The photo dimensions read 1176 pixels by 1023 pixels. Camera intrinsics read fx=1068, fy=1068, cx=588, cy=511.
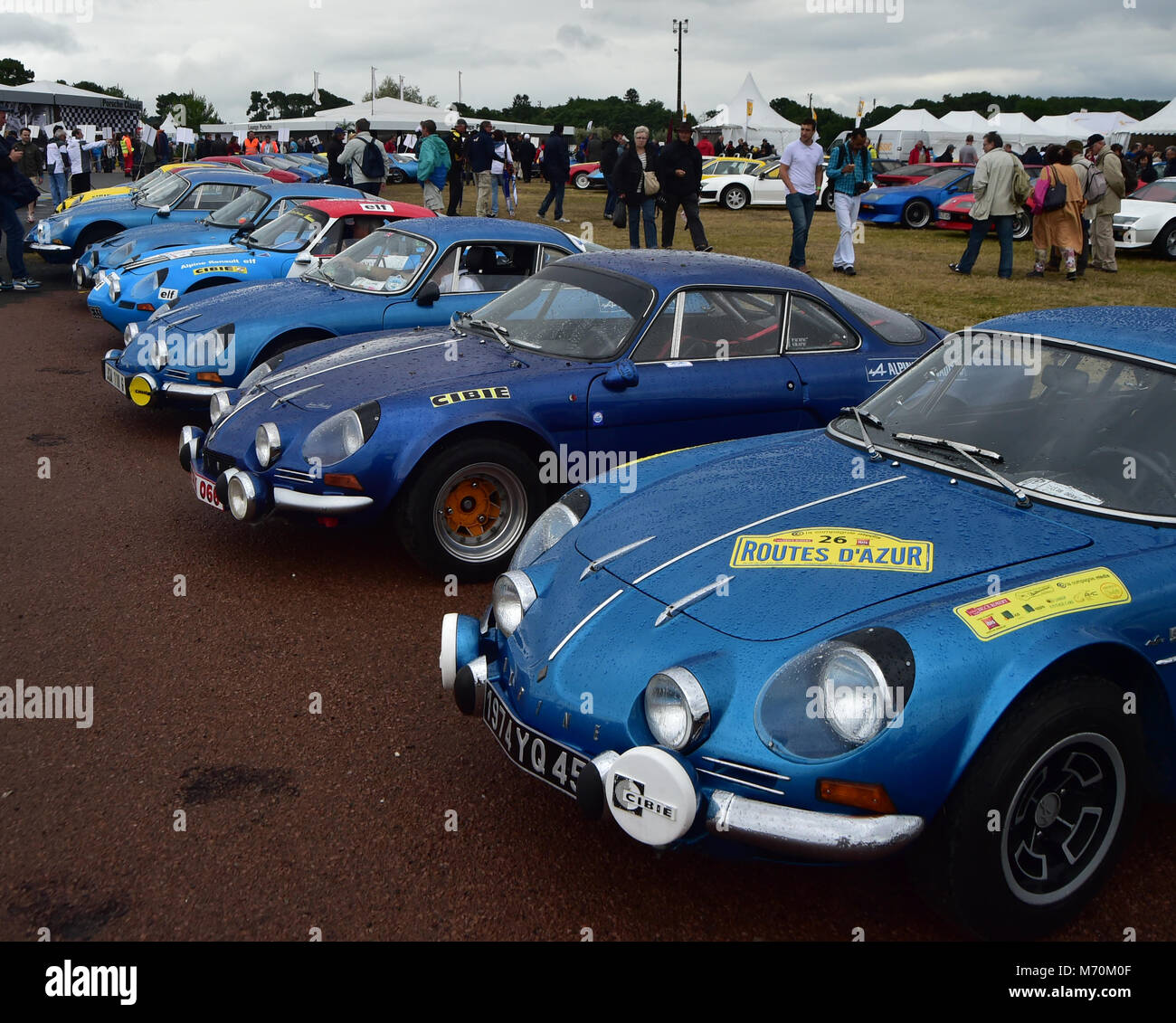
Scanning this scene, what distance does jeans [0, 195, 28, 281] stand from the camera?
1275 cm

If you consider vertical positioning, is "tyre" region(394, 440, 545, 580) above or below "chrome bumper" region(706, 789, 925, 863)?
above

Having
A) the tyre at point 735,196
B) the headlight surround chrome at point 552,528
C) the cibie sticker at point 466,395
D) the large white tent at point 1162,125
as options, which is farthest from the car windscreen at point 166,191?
the large white tent at point 1162,125

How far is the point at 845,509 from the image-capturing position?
10.4ft

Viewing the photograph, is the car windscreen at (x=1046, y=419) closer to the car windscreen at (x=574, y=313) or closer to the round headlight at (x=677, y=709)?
the round headlight at (x=677, y=709)

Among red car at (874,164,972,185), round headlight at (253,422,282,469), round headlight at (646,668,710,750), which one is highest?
red car at (874,164,972,185)

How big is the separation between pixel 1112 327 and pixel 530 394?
2.43 meters

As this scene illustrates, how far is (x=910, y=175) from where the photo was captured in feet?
75.8

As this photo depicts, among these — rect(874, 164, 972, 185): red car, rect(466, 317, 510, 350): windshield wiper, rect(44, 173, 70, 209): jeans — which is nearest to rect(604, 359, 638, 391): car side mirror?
rect(466, 317, 510, 350): windshield wiper

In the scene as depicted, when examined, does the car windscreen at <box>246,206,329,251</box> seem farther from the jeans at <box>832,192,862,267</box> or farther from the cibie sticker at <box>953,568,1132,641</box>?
the cibie sticker at <box>953,568,1132,641</box>

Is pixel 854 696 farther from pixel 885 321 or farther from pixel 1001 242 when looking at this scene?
pixel 1001 242

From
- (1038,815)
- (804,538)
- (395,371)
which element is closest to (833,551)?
(804,538)

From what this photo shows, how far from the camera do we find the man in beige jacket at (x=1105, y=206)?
13508mm

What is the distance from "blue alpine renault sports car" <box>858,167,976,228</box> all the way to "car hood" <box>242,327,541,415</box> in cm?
1711
